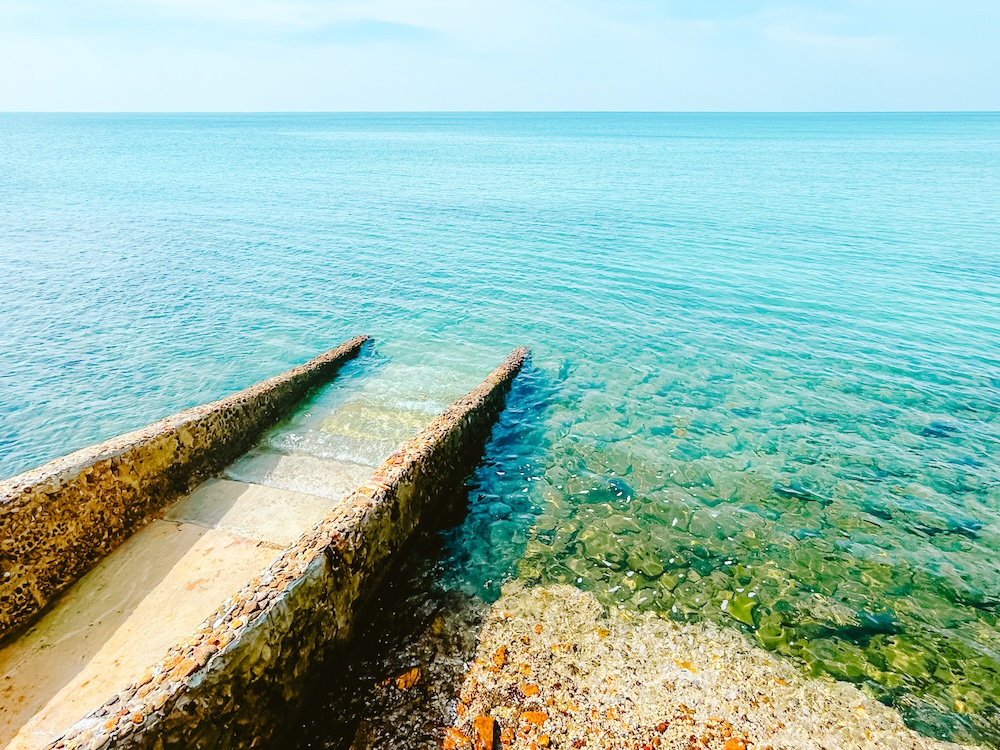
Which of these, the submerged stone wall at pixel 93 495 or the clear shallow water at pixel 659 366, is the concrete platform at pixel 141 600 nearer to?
the submerged stone wall at pixel 93 495

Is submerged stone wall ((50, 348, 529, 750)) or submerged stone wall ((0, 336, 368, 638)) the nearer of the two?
submerged stone wall ((50, 348, 529, 750))

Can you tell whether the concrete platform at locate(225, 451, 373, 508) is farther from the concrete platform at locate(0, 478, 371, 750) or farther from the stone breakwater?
the stone breakwater

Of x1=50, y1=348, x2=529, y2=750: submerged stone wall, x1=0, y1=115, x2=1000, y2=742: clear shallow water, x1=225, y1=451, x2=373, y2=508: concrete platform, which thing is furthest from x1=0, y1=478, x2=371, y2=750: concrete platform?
x1=0, y1=115, x2=1000, y2=742: clear shallow water

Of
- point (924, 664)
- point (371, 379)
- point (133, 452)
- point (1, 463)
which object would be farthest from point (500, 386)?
point (1, 463)

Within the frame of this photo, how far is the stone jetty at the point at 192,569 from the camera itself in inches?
207

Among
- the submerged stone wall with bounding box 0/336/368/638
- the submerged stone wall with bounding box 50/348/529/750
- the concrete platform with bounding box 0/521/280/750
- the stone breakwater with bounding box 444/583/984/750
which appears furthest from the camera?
the submerged stone wall with bounding box 0/336/368/638

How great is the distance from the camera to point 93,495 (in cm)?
796

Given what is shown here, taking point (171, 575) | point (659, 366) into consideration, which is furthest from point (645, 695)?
point (659, 366)

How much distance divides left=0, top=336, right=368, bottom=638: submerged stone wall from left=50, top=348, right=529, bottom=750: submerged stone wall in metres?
3.51

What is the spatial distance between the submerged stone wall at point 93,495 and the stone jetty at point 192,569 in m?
0.02

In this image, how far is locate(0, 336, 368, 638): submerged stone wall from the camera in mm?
6953

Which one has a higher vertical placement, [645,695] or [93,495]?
[93,495]

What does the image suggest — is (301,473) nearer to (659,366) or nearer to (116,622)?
(116,622)

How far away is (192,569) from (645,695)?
21.5 feet
